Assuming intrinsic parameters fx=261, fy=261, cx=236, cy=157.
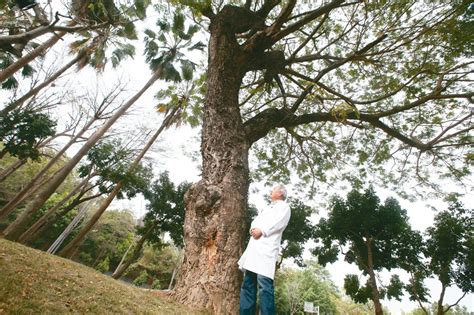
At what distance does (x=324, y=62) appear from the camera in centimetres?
829

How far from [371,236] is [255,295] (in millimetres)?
12170

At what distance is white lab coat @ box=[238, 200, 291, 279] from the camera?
3.21 meters

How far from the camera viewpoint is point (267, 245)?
132 inches

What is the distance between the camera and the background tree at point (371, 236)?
1266cm

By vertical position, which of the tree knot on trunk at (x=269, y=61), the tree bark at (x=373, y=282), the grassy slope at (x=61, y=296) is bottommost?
the grassy slope at (x=61, y=296)

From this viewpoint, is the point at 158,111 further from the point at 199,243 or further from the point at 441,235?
the point at 441,235

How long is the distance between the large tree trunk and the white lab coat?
1.33 feet

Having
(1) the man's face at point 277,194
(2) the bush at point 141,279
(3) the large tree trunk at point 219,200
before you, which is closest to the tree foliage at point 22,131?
(3) the large tree trunk at point 219,200

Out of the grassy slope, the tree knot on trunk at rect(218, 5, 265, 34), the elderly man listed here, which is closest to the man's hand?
the elderly man

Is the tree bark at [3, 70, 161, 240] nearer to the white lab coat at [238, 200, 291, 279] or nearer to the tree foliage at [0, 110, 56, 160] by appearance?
the tree foliage at [0, 110, 56, 160]

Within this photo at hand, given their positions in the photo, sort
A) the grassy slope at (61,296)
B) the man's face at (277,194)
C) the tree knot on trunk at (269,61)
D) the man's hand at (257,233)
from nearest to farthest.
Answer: the grassy slope at (61,296), the man's hand at (257,233), the man's face at (277,194), the tree knot on trunk at (269,61)

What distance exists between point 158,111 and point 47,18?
10.6 meters

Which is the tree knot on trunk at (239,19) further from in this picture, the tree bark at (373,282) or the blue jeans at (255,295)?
the tree bark at (373,282)

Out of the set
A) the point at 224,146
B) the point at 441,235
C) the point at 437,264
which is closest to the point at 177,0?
the point at 224,146
